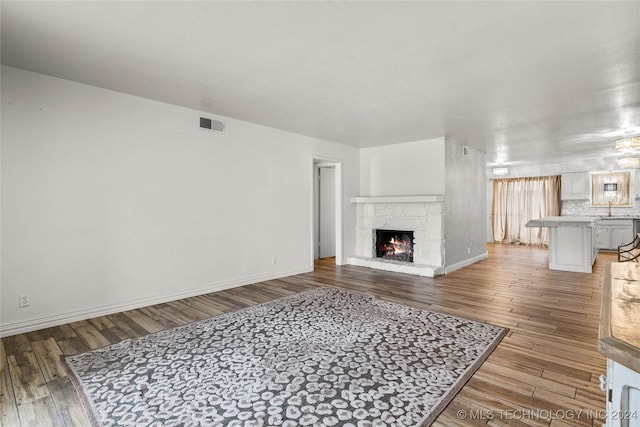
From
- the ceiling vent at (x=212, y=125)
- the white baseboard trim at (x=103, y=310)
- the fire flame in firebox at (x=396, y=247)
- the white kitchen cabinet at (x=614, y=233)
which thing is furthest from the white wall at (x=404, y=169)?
the white kitchen cabinet at (x=614, y=233)

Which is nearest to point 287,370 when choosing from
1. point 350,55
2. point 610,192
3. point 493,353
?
point 493,353

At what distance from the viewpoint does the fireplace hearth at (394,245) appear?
632cm

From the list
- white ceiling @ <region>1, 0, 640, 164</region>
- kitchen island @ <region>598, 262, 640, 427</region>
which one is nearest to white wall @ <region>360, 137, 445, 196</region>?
white ceiling @ <region>1, 0, 640, 164</region>

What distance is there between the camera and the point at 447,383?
84.4 inches

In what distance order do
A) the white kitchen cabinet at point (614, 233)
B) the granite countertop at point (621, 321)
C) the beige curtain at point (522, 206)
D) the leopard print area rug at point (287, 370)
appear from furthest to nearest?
the beige curtain at point (522, 206) < the white kitchen cabinet at point (614, 233) < the leopard print area rug at point (287, 370) < the granite countertop at point (621, 321)

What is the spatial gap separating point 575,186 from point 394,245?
20.3ft

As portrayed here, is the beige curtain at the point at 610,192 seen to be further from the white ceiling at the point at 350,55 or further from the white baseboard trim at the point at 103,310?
the white baseboard trim at the point at 103,310

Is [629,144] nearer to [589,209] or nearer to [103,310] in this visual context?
[589,209]

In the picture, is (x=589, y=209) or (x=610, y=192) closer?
(x=610, y=192)

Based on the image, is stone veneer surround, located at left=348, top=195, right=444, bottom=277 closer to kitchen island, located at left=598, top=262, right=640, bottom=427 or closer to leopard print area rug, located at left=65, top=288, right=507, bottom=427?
leopard print area rug, located at left=65, top=288, right=507, bottom=427

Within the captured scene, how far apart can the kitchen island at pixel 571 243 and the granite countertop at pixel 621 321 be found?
509 cm

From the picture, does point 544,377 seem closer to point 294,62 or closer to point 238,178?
point 294,62

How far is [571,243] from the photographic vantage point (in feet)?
19.3

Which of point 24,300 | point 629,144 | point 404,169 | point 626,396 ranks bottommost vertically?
point 24,300
